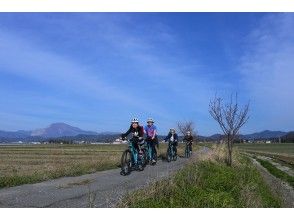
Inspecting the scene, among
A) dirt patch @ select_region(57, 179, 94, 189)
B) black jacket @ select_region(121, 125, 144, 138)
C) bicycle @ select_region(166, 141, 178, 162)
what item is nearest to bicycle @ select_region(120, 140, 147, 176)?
black jacket @ select_region(121, 125, 144, 138)

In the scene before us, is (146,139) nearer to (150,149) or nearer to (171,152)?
(150,149)

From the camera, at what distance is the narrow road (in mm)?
9594

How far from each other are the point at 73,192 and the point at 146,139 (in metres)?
9.65

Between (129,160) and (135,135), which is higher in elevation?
(135,135)

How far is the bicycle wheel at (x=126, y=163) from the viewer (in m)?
16.2

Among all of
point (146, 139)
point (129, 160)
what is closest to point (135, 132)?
point (129, 160)

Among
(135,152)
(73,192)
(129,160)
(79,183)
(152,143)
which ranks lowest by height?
(73,192)

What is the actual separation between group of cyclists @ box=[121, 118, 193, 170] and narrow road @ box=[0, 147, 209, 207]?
5.75 feet

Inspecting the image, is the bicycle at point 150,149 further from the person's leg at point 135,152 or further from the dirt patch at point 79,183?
the dirt patch at point 79,183

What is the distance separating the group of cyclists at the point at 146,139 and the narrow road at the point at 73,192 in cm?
175

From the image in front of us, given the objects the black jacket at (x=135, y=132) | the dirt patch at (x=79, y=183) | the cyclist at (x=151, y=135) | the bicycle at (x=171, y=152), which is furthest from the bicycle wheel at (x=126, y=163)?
the bicycle at (x=171, y=152)

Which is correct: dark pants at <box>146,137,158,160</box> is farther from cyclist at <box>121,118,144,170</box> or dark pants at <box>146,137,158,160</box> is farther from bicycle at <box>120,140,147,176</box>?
cyclist at <box>121,118,144,170</box>

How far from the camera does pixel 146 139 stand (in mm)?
20953
